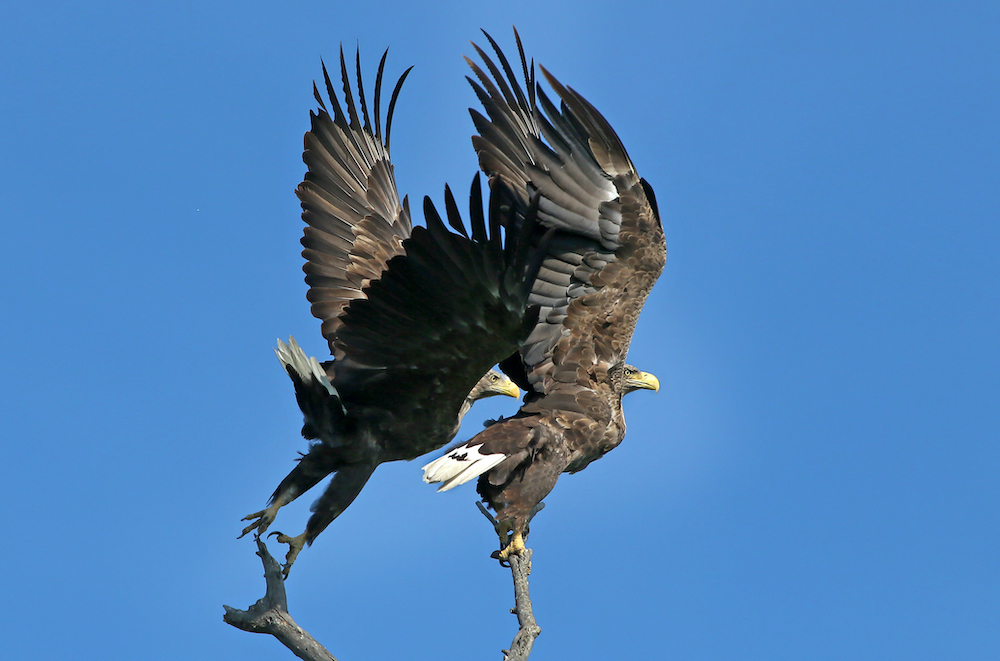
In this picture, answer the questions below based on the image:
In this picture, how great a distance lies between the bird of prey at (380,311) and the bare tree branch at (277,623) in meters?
0.56

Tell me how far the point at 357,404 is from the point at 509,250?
1.42 meters

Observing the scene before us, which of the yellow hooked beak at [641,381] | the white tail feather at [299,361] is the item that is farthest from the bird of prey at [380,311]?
the yellow hooked beak at [641,381]

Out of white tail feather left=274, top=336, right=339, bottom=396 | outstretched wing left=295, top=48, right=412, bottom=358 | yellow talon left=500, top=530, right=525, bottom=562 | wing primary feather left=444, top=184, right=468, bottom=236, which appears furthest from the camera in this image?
outstretched wing left=295, top=48, right=412, bottom=358

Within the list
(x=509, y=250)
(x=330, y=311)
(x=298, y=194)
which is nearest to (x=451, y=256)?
(x=509, y=250)

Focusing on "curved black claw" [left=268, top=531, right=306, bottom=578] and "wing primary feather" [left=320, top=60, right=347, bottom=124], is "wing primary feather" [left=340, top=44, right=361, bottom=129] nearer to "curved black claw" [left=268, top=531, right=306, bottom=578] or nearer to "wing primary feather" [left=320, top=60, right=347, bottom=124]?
"wing primary feather" [left=320, top=60, right=347, bottom=124]

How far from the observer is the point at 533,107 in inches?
310

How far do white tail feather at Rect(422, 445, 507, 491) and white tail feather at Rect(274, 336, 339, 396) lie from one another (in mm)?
750

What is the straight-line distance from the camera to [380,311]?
5.83 m

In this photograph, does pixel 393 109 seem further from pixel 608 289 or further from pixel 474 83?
pixel 608 289

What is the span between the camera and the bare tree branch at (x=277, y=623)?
5621 millimetres

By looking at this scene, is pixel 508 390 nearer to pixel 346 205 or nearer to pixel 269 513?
→ pixel 346 205

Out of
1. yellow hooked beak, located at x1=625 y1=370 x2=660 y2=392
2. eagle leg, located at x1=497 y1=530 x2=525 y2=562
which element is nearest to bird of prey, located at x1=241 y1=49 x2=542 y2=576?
eagle leg, located at x1=497 y1=530 x2=525 y2=562

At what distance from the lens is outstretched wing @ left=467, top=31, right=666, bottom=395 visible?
7652 mm

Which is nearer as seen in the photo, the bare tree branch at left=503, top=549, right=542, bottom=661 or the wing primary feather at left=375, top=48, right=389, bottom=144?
the bare tree branch at left=503, top=549, right=542, bottom=661
